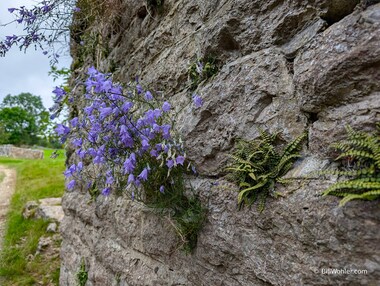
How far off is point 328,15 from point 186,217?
1.25m

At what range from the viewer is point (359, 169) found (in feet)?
3.51

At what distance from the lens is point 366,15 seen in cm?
110

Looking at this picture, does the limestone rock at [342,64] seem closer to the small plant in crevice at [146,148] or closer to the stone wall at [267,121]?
the stone wall at [267,121]

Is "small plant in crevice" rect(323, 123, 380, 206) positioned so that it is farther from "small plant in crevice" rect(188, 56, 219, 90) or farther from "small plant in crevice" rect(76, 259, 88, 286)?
"small plant in crevice" rect(76, 259, 88, 286)

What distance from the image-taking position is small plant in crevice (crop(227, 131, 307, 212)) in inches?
52.3

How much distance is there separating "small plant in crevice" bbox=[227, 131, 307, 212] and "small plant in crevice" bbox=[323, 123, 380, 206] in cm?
23

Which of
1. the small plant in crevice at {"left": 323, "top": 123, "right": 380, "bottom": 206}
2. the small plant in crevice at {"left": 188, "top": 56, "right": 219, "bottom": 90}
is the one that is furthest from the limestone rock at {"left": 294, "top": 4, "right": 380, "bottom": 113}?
the small plant in crevice at {"left": 188, "top": 56, "right": 219, "bottom": 90}

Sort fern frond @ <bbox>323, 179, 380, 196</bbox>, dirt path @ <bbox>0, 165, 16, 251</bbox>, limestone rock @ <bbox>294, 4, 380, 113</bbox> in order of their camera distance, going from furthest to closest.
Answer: dirt path @ <bbox>0, 165, 16, 251</bbox>
limestone rock @ <bbox>294, 4, 380, 113</bbox>
fern frond @ <bbox>323, 179, 380, 196</bbox>

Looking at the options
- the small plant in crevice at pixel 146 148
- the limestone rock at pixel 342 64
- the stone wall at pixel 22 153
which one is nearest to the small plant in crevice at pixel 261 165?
the limestone rock at pixel 342 64

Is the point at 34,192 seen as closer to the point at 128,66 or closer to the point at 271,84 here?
the point at 128,66

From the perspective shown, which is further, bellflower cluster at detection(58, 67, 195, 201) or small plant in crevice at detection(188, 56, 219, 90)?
small plant in crevice at detection(188, 56, 219, 90)

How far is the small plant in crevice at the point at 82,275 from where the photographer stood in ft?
9.80

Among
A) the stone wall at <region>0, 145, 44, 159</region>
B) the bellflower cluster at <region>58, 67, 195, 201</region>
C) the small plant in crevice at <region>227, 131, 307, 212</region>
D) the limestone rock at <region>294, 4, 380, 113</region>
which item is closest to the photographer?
the limestone rock at <region>294, 4, 380, 113</region>

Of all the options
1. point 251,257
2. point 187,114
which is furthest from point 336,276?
point 187,114
